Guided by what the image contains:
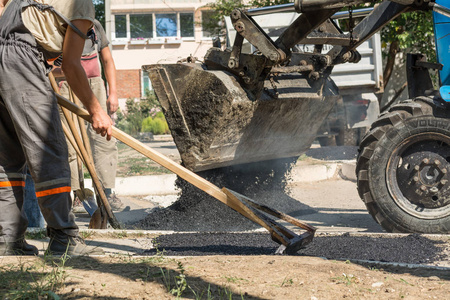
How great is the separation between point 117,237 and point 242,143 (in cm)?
155

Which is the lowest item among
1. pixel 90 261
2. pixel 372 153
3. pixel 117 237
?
pixel 117 237

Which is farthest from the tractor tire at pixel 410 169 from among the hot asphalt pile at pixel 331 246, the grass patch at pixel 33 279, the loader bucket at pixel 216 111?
the grass patch at pixel 33 279

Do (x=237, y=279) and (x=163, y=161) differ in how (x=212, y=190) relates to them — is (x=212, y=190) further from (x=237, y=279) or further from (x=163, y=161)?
(x=237, y=279)

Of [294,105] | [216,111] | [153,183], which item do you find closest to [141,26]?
[153,183]

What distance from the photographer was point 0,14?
3652mm

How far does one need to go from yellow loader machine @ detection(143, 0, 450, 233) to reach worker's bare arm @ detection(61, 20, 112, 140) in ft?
5.08

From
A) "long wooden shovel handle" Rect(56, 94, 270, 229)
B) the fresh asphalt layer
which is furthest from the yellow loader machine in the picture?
"long wooden shovel handle" Rect(56, 94, 270, 229)

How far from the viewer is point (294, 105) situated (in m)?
5.91

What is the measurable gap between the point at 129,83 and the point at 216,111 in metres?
22.7

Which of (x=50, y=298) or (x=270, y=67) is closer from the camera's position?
(x=50, y=298)

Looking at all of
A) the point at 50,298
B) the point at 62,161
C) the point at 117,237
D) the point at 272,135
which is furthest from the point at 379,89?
the point at 50,298

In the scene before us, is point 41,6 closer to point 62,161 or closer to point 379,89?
point 62,161

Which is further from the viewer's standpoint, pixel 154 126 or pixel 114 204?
pixel 154 126

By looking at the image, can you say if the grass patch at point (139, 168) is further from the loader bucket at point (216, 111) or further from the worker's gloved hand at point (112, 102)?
the loader bucket at point (216, 111)
